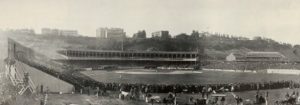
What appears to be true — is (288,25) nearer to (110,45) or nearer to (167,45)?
(167,45)

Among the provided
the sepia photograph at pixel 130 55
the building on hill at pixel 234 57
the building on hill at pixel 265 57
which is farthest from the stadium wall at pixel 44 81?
the building on hill at pixel 265 57

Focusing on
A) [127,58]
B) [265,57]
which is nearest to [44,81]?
[127,58]

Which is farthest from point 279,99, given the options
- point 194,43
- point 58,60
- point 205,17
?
point 58,60

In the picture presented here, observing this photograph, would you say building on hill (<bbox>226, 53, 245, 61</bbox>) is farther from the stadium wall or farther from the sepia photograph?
the stadium wall

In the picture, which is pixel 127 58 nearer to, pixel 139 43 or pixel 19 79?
pixel 139 43

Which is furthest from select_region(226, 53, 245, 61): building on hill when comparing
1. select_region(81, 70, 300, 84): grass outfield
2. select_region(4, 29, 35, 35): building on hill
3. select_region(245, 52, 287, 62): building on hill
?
select_region(4, 29, 35, 35): building on hill
